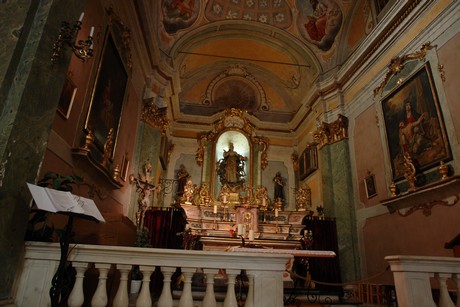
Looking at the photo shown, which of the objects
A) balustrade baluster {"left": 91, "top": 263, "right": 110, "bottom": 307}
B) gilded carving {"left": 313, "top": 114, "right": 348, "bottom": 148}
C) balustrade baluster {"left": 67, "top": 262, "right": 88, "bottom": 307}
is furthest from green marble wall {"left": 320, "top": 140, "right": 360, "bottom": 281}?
balustrade baluster {"left": 67, "top": 262, "right": 88, "bottom": 307}

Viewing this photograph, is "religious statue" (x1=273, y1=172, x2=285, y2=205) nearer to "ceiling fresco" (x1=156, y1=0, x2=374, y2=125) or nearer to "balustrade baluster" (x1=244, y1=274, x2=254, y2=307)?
"ceiling fresco" (x1=156, y1=0, x2=374, y2=125)

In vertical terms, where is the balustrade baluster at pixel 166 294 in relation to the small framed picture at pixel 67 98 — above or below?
below

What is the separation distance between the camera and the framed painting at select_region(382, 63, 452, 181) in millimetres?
6137

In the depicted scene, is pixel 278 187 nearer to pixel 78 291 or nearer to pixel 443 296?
pixel 443 296

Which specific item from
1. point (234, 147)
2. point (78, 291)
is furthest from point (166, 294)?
point (234, 147)

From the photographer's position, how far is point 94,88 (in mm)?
5297

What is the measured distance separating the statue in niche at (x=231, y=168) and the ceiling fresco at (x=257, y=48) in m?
2.53

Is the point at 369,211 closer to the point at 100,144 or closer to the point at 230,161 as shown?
the point at 230,161

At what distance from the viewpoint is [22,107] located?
9.23ft

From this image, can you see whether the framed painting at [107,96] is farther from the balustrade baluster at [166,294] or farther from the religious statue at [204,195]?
the religious statue at [204,195]

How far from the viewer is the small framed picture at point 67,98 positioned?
424cm

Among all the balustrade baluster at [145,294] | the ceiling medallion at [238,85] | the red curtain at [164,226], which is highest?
the ceiling medallion at [238,85]

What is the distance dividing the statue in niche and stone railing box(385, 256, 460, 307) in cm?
956

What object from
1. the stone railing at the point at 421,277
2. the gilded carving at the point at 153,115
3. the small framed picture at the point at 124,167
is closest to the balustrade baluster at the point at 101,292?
the stone railing at the point at 421,277
